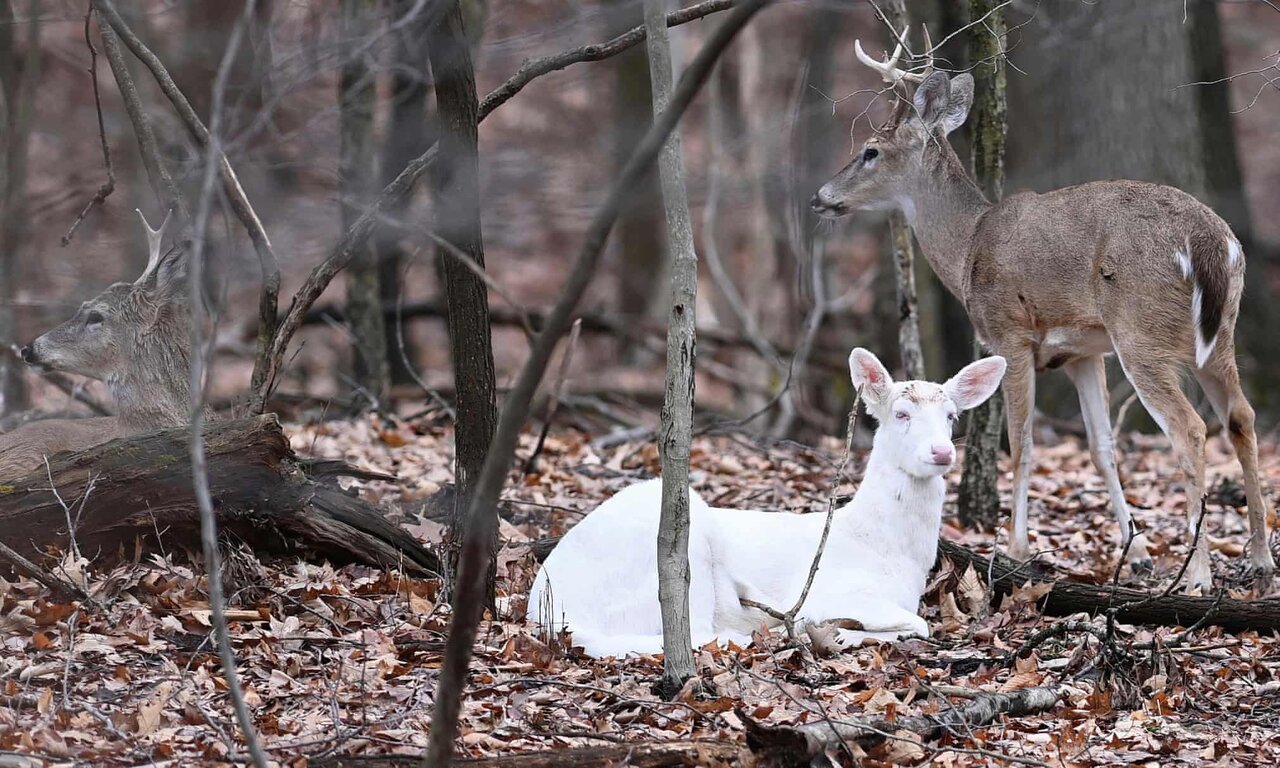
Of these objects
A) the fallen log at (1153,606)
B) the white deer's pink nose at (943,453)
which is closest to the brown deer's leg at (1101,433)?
the fallen log at (1153,606)

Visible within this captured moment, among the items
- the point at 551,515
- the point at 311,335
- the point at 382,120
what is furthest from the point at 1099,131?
the point at 311,335

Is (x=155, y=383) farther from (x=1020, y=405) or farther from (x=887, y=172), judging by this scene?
(x=1020, y=405)

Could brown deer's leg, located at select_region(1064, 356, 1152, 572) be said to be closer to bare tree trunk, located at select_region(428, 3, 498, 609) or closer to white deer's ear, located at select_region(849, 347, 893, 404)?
white deer's ear, located at select_region(849, 347, 893, 404)

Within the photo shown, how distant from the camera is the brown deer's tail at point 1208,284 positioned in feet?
21.9

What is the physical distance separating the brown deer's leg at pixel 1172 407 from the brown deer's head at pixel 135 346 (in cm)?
501

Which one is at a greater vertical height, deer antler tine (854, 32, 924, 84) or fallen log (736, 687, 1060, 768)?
deer antler tine (854, 32, 924, 84)

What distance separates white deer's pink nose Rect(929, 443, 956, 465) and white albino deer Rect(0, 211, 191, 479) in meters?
3.96

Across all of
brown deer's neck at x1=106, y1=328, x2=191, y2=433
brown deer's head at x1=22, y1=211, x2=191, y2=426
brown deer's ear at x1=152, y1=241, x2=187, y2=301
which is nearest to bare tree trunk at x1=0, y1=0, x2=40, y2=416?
brown deer's head at x1=22, y1=211, x2=191, y2=426

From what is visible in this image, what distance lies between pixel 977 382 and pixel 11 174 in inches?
264

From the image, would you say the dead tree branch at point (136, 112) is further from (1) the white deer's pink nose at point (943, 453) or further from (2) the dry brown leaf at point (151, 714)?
(1) the white deer's pink nose at point (943, 453)

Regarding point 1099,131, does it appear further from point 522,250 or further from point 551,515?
point 522,250

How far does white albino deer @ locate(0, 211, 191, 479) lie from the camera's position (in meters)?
7.14

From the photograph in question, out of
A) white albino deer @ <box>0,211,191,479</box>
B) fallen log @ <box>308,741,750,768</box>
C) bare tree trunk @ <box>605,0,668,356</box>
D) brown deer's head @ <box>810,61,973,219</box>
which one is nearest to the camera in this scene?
fallen log @ <box>308,741,750,768</box>

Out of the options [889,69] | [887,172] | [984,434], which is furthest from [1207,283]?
[887,172]
